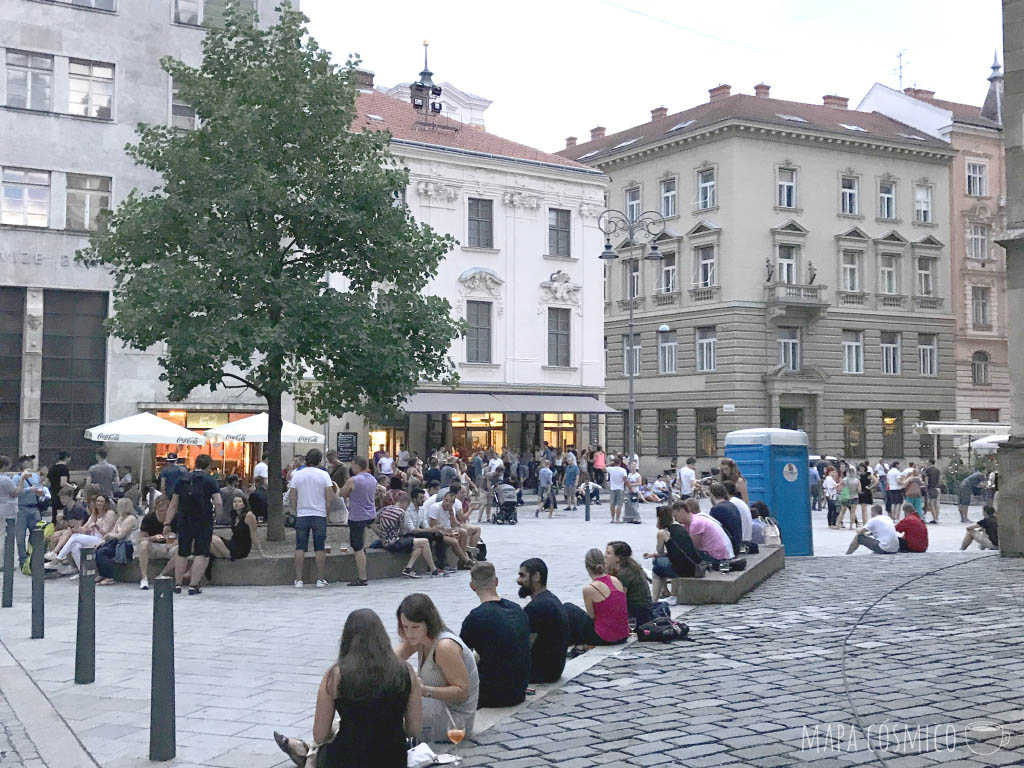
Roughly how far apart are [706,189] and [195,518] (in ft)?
130

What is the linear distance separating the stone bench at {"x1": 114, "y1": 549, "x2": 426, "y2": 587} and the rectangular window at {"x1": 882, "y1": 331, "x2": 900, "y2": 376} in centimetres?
4112

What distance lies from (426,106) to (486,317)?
400 inches

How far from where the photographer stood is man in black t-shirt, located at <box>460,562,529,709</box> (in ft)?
25.5

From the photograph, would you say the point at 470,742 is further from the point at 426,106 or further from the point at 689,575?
the point at 426,106

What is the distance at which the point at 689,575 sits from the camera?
13086mm

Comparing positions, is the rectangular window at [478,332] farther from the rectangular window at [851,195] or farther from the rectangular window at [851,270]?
the rectangular window at [851,195]

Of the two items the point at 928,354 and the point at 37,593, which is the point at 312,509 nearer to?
the point at 37,593

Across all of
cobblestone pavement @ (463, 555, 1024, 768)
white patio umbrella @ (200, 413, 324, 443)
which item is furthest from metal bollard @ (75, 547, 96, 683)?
white patio umbrella @ (200, 413, 324, 443)

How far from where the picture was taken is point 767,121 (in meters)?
49.2

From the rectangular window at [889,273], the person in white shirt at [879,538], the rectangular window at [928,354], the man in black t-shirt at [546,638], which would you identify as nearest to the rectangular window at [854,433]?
the rectangular window at [928,354]

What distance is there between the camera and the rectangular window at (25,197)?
100ft

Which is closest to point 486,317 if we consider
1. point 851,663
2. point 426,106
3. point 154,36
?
point 426,106


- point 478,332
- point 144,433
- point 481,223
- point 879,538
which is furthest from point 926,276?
point 144,433

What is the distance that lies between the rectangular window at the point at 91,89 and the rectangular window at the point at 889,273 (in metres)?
35.8
